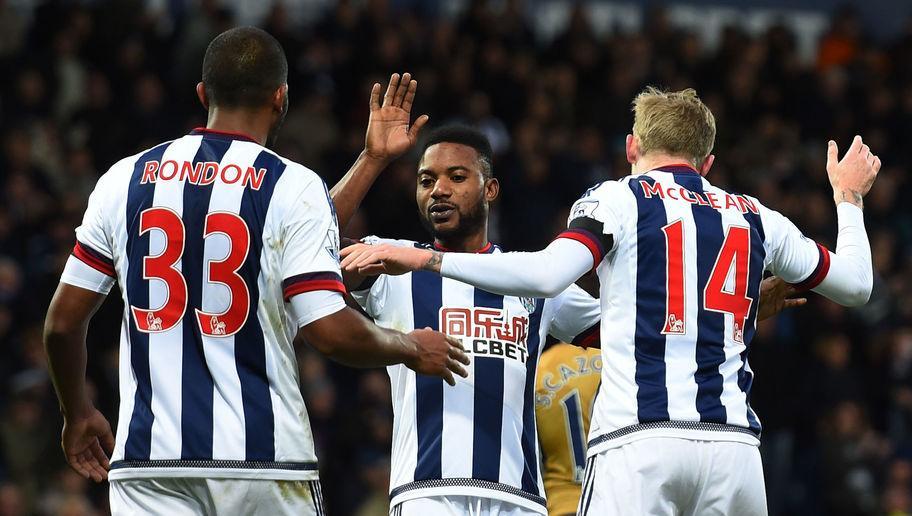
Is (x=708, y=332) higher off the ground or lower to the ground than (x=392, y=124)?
lower

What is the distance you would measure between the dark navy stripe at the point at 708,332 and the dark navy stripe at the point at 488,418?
0.90m

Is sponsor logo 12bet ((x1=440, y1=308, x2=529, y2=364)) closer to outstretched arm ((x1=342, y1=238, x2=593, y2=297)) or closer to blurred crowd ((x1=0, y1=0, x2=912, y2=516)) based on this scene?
outstretched arm ((x1=342, y1=238, x2=593, y2=297))

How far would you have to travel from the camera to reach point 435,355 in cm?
488

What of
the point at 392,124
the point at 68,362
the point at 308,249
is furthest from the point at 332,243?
the point at 392,124

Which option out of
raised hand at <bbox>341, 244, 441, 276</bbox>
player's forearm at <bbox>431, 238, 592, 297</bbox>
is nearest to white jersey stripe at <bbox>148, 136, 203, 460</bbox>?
raised hand at <bbox>341, 244, 441, 276</bbox>

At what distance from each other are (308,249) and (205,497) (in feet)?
2.98

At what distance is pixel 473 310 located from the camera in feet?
18.8

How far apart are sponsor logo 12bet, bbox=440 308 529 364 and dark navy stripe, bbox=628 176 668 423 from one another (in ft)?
2.38

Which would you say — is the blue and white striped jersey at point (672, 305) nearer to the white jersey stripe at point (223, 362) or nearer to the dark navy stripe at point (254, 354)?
the dark navy stripe at point (254, 354)

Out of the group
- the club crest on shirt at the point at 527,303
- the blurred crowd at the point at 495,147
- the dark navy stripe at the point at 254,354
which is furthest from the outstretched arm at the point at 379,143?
the blurred crowd at the point at 495,147

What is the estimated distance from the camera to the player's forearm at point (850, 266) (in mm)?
5422

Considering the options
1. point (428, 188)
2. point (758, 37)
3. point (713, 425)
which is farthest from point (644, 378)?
point (758, 37)

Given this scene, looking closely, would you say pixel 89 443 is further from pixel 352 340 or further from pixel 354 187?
pixel 354 187

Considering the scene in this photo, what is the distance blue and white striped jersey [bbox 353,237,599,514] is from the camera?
551cm
